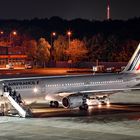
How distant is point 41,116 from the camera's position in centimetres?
3997

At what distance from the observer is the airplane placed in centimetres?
4412

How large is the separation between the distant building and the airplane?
117813mm

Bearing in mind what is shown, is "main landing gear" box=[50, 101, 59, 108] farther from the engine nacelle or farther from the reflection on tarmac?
the engine nacelle

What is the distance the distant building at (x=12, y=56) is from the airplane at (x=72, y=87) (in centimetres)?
11781

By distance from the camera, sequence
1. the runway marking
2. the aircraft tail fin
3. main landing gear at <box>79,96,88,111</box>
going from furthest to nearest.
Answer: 1. the aircraft tail fin
2. main landing gear at <box>79,96,88,111</box>
3. the runway marking

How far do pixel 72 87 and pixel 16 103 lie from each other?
28.1 ft

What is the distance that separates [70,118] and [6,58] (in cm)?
13332

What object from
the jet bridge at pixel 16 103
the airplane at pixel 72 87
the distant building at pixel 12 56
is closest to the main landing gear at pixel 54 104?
the airplane at pixel 72 87

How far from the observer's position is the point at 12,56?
555ft

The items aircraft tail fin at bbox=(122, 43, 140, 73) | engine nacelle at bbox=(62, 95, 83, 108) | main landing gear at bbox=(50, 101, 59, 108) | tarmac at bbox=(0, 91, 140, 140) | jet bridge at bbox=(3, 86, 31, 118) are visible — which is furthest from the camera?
aircraft tail fin at bbox=(122, 43, 140, 73)

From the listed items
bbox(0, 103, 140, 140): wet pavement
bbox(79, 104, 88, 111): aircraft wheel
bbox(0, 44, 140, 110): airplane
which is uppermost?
bbox(0, 44, 140, 110): airplane

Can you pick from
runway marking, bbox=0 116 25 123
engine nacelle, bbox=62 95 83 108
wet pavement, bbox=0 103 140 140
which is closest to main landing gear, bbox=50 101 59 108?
wet pavement, bbox=0 103 140 140

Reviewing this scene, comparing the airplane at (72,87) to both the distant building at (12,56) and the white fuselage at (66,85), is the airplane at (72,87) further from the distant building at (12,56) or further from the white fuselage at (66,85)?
the distant building at (12,56)

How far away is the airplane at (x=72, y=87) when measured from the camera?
44.1 metres
